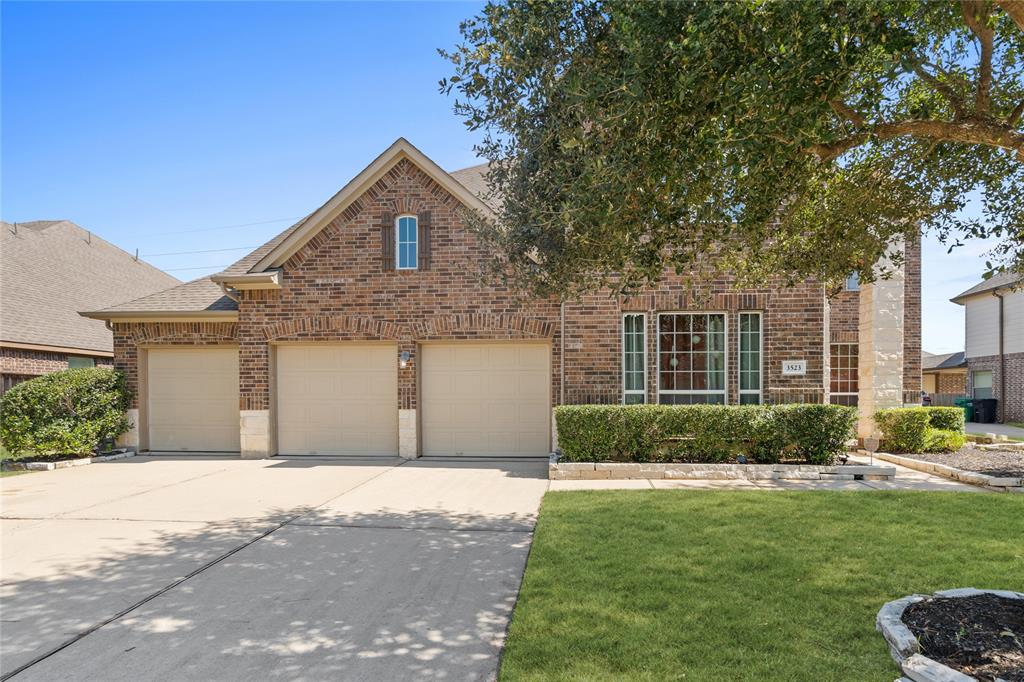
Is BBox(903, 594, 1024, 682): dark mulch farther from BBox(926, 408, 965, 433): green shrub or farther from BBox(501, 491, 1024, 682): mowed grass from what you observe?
BBox(926, 408, 965, 433): green shrub

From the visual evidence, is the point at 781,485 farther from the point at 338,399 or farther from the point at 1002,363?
the point at 1002,363

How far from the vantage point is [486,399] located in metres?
12.7

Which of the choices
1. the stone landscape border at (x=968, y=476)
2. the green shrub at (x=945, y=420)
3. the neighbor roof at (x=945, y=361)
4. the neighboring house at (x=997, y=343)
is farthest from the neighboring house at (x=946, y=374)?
the stone landscape border at (x=968, y=476)

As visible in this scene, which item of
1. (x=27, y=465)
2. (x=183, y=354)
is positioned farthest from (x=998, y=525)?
(x=27, y=465)

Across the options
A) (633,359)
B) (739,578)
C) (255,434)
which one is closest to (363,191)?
(255,434)

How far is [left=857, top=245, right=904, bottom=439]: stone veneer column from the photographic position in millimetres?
12703

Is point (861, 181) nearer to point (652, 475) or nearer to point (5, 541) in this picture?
point (652, 475)

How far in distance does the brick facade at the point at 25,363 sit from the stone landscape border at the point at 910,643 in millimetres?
19880

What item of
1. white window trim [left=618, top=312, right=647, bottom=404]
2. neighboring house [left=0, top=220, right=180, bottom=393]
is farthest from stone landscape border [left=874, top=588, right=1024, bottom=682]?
neighboring house [left=0, top=220, right=180, bottom=393]

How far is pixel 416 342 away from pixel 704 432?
6.17 meters

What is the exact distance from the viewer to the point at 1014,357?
2345 centimetres

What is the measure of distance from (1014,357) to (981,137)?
25.1m

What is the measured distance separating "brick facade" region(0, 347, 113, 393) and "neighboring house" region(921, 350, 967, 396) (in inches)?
1490

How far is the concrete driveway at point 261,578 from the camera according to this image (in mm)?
3943
